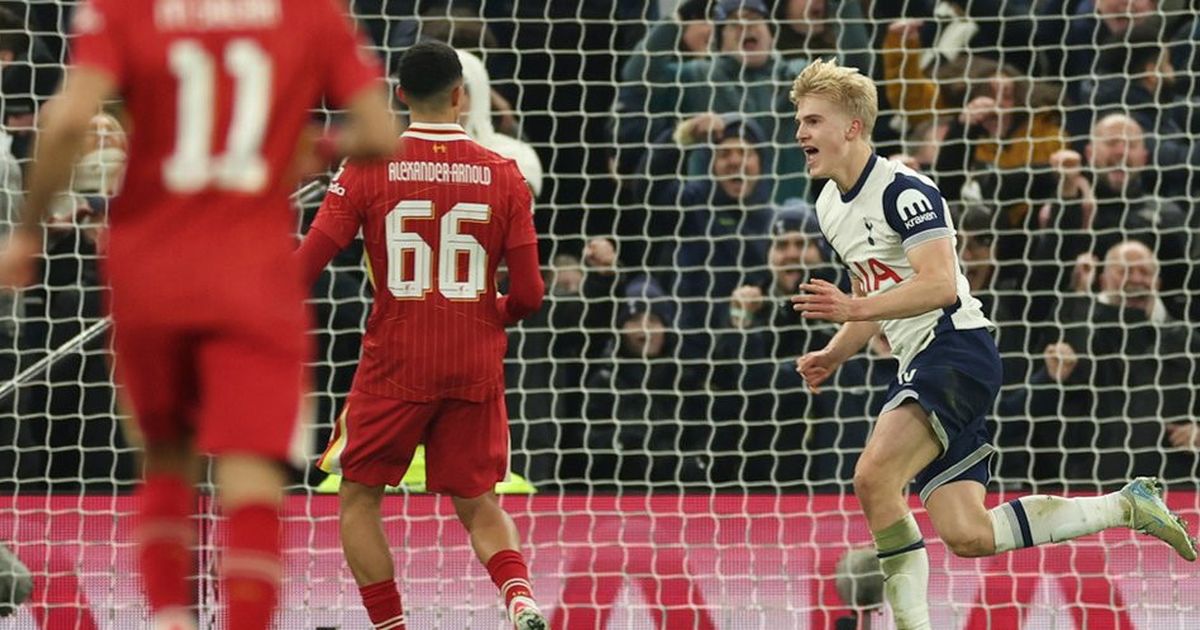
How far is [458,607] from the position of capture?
7.86 m

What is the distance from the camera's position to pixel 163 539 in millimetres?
3887

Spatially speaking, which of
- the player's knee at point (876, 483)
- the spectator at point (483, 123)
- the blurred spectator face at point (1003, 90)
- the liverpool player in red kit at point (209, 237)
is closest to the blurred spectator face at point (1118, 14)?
the blurred spectator face at point (1003, 90)

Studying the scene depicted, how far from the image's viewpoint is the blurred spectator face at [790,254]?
9.07m

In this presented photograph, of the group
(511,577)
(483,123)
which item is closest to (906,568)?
(511,577)

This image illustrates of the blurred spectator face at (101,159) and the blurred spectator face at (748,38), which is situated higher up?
the blurred spectator face at (748,38)

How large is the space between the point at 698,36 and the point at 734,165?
0.71 metres

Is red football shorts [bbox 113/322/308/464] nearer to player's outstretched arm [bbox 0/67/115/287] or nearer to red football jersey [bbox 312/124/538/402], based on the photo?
player's outstretched arm [bbox 0/67/115/287]

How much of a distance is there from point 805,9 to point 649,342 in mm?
1880

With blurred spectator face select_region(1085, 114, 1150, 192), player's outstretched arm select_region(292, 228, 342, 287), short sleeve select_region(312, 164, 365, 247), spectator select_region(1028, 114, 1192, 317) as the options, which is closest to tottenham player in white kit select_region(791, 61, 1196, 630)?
short sleeve select_region(312, 164, 365, 247)

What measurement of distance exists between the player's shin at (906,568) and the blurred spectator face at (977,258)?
3259 millimetres

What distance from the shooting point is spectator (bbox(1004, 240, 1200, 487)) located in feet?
29.0

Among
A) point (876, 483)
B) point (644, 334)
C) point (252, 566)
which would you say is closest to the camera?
point (252, 566)

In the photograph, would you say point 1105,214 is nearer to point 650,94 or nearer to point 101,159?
point 650,94

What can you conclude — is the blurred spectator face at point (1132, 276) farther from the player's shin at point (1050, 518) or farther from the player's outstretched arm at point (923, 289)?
the player's outstretched arm at point (923, 289)
